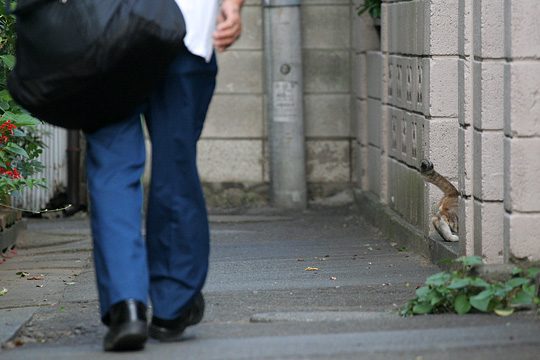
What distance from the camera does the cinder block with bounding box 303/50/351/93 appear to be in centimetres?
1080

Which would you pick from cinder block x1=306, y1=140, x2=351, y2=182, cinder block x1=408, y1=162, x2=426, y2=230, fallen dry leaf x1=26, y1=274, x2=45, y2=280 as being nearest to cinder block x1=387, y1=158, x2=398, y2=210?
cinder block x1=408, y1=162, x2=426, y2=230

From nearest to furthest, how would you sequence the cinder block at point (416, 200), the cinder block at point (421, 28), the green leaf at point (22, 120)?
1. the green leaf at point (22, 120)
2. the cinder block at point (421, 28)
3. the cinder block at point (416, 200)

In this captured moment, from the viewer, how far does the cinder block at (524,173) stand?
5.18 metres

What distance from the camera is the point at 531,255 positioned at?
521 centimetres

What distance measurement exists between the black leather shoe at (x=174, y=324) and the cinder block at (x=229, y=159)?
666cm

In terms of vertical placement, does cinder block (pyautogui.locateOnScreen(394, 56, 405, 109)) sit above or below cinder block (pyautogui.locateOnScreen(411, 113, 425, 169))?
above

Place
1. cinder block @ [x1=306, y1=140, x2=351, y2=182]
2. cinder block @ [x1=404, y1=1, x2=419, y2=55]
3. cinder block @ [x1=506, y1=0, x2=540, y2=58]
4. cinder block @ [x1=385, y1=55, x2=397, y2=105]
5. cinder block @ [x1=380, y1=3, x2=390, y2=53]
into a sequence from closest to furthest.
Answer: cinder block @ [x1=506, y1=0, x2=540, y2=58] → cinder block @ [x1=404, y1=1, x2=419, y2=55] → cinder block @ [x1=385, y1=55, x2=397, y2=105] → cinder block @ [x1=380, y1=3, x2=390, y2=53] → cinder block @ [x1=306, y1=140, x2=351, y2=182]

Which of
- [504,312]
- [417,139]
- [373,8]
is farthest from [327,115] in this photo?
[504,312]

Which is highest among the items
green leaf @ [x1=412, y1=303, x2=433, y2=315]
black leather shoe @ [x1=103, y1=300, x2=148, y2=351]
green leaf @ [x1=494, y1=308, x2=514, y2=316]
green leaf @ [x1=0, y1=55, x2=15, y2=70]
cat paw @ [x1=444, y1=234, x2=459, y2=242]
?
green leaf @ [x1=0, y1=55, x2=15, y2=70]

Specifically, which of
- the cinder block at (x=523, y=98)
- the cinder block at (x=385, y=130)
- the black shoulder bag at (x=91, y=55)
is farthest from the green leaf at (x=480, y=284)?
the cinder block at (x=385, y=130)

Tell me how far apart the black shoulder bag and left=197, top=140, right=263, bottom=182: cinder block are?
6.76 meters

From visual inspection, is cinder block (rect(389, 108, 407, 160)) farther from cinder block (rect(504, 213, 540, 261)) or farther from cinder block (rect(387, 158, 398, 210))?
cinder block (rect(504, 213, 540, 261))

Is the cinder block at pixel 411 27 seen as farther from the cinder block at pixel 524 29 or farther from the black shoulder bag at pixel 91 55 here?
the black shoulder bag at pixel 91 55

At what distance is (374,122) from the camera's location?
9492mm
